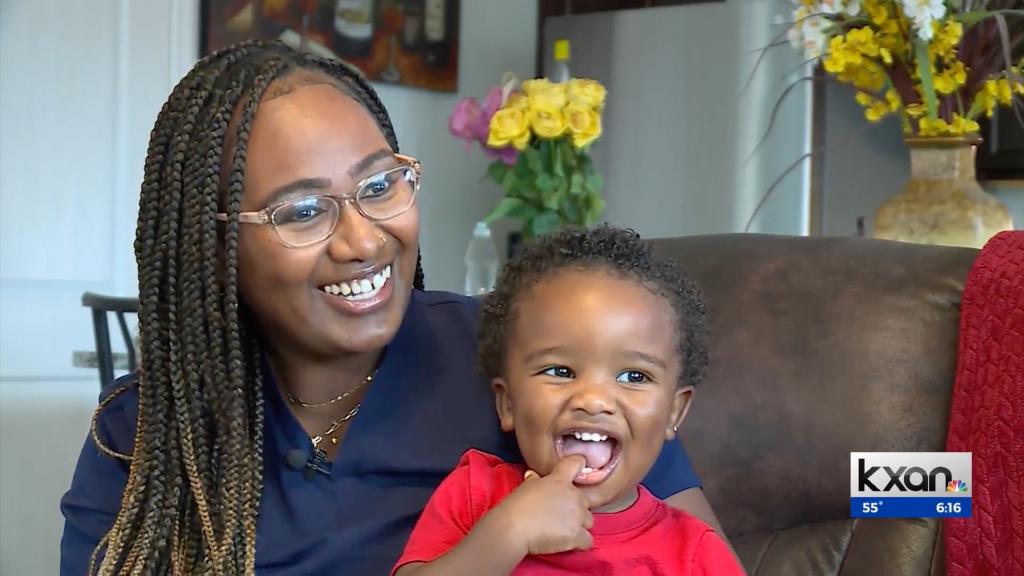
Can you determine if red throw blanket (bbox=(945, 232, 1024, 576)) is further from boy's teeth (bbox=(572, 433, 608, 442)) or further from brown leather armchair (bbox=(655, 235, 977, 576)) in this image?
boy's teeth (bbox=(572, 433, 608, 442))

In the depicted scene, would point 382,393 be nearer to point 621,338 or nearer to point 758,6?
point 621,338

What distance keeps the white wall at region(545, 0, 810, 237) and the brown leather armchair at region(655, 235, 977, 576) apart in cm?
173

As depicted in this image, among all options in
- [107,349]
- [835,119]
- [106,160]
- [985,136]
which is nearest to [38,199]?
[106,160]

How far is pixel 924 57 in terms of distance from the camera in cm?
195

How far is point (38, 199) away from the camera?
3072mm

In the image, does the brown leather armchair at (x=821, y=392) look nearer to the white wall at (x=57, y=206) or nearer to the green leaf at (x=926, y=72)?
the green leaf at (x=926, y=72)

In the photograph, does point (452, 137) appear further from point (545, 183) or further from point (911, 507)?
point (911, 507)

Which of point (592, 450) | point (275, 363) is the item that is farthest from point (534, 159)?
point (592, 450)

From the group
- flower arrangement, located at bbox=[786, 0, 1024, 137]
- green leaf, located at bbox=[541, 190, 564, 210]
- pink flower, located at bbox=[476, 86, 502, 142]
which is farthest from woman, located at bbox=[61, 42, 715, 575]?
pink flower, located at bbox=[476, 86, 502, 142]

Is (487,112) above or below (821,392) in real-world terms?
above

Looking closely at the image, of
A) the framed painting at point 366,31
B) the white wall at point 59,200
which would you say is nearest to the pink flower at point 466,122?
the framed painting at point 366,31

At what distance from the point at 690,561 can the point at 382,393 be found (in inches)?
17.9

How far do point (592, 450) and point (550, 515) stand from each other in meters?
0.10

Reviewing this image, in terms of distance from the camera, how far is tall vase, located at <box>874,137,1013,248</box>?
194 cm
